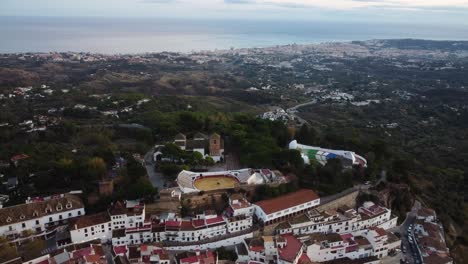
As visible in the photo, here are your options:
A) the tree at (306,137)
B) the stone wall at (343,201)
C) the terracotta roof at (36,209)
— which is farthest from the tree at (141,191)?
the tree at (306,137)

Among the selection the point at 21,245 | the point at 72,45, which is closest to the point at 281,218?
the point at 21,245

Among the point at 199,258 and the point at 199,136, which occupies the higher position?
the point at 199,136

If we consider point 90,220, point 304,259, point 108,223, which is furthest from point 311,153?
point 90,220

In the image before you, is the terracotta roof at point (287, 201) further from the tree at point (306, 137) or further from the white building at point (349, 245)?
the tree at point (306, 137)

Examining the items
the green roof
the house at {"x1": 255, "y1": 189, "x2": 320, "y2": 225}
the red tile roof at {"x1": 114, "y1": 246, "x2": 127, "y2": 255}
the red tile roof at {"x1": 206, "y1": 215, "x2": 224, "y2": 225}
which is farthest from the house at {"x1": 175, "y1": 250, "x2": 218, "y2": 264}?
the green roof

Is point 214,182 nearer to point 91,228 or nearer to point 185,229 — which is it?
point 185,229

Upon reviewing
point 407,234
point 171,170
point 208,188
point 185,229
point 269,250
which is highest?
point 171,170
